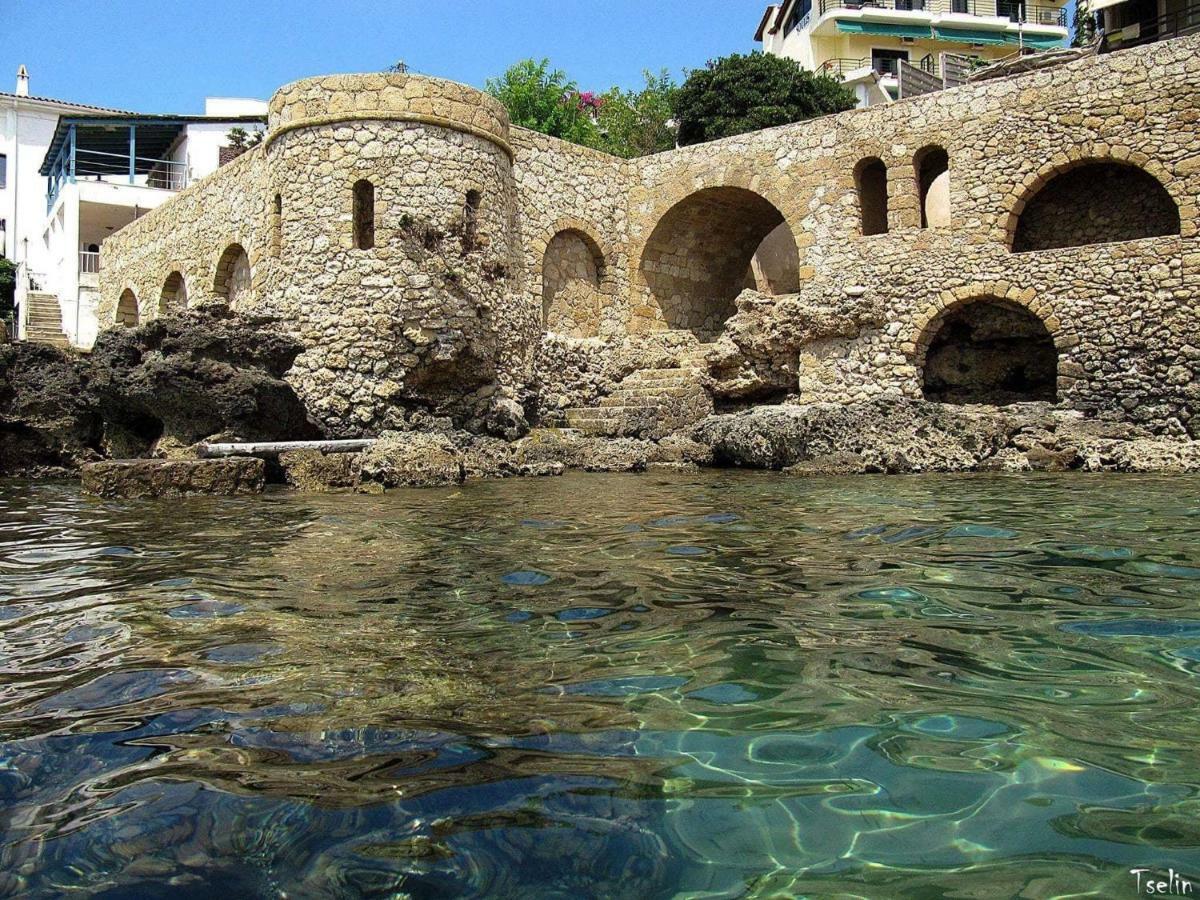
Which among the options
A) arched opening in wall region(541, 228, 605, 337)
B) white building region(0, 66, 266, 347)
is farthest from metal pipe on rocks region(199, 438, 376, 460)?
white building region(0, 66, 266, 347)

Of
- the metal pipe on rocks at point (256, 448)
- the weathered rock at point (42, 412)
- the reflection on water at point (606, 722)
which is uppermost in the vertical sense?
the weathered rock at point (42, 412)

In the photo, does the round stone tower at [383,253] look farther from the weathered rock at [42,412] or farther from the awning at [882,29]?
the awning at [882,29]

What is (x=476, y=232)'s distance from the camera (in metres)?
15.5

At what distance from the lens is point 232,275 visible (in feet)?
62.6

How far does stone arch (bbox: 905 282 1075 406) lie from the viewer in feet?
51.4

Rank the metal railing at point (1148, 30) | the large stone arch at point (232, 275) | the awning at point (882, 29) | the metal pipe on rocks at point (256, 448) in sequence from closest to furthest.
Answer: the metal pipe on rocks at point (256, 448) < the large stone arch at point (232, 275) < the metal railing at point (1148, 30) < the awning at point (882, 29)

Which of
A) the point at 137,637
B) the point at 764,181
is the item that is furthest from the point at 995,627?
the point at 764,181

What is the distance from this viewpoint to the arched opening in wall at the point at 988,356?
16.1m

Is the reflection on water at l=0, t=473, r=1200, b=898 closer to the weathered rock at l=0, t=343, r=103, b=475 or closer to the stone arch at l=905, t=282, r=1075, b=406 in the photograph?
the weathered rock at l=0, t=343, r=103, b=475

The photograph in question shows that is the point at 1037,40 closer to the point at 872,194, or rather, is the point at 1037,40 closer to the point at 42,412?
the point at 872,194

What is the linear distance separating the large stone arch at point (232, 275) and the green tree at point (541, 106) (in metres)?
14.0

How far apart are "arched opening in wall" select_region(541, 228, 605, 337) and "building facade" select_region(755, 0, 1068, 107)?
2512cm

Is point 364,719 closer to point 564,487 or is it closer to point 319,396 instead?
point 564,487

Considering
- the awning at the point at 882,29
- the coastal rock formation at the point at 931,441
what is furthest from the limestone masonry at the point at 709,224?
the awning at the point at 882,29
